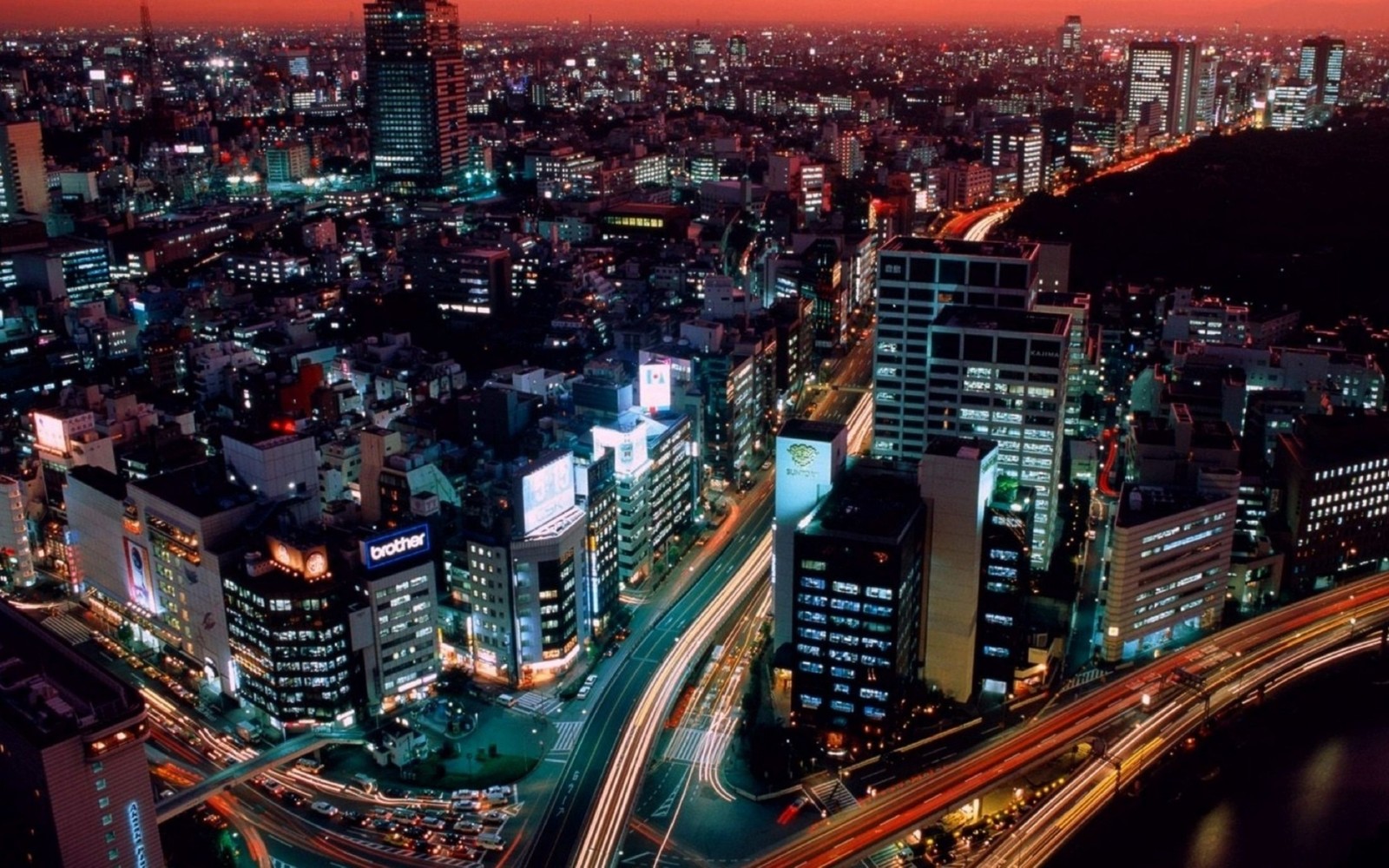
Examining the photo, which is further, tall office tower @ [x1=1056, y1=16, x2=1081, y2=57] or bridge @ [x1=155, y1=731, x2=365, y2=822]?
tall office tower @ [x1=1056, y1=16, x2=1081, y2=57]

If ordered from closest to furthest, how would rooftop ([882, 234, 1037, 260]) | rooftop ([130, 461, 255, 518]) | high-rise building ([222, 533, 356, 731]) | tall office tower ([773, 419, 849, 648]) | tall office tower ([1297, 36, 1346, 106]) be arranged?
high-rise building ([222, 533, 356, 731]), tall office tower ([773, 419, 849, 648]), rooftop ([130, 461, 255, 518]), rooftop ([882, 234, 1037, 260]), tall office tower ([1297, 36, 1346, 106])

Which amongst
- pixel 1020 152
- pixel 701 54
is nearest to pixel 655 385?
pixel 1020 152

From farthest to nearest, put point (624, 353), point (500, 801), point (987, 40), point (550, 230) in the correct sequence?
1. point (987, 40)
2. point (550, 230)
3. point (624, 353)
4. point (500, 801)

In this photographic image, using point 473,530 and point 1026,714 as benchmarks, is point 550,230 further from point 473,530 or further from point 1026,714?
point 1026,714

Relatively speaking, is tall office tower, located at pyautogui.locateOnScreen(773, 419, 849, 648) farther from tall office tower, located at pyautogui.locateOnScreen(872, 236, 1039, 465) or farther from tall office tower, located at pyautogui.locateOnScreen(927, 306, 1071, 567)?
tall office tower, located at pyautogui.locateOnScreen(872, 236, 1039, 465)

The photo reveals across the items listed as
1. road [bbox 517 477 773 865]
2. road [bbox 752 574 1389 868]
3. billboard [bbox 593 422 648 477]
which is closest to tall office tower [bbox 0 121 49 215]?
billboard [bbox 593 422 648 477]

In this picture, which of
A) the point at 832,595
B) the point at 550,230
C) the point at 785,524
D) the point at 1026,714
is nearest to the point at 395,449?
the point at 785,524
